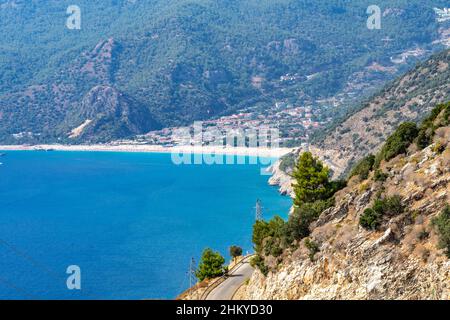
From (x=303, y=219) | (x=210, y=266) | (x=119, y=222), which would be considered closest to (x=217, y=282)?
(x=210, y=266)

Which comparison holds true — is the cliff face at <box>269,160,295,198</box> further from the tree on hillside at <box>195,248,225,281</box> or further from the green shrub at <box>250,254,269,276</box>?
the green shrub at <box>250,254,269,276</box>

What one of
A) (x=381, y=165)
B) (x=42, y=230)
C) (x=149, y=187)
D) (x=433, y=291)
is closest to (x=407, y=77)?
(x=149, y=187)

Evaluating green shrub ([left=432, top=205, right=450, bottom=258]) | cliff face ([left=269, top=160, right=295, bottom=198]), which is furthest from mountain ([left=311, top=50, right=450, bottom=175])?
green shrub ([left=432, top=205, right=450, bottom=258])

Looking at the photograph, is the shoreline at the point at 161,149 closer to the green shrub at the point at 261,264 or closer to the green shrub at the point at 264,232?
the green shrub at the point at 264,232

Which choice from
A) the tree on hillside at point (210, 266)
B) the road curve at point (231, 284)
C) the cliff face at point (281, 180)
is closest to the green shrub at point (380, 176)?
the road curve at point (231, 284)

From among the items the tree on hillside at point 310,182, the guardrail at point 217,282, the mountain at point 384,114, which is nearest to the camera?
the tree on hillside at point 310,182

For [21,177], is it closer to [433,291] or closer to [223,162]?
[223,162]

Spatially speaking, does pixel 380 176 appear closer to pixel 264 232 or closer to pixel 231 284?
pixel 264 232

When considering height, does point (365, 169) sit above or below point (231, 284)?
above
